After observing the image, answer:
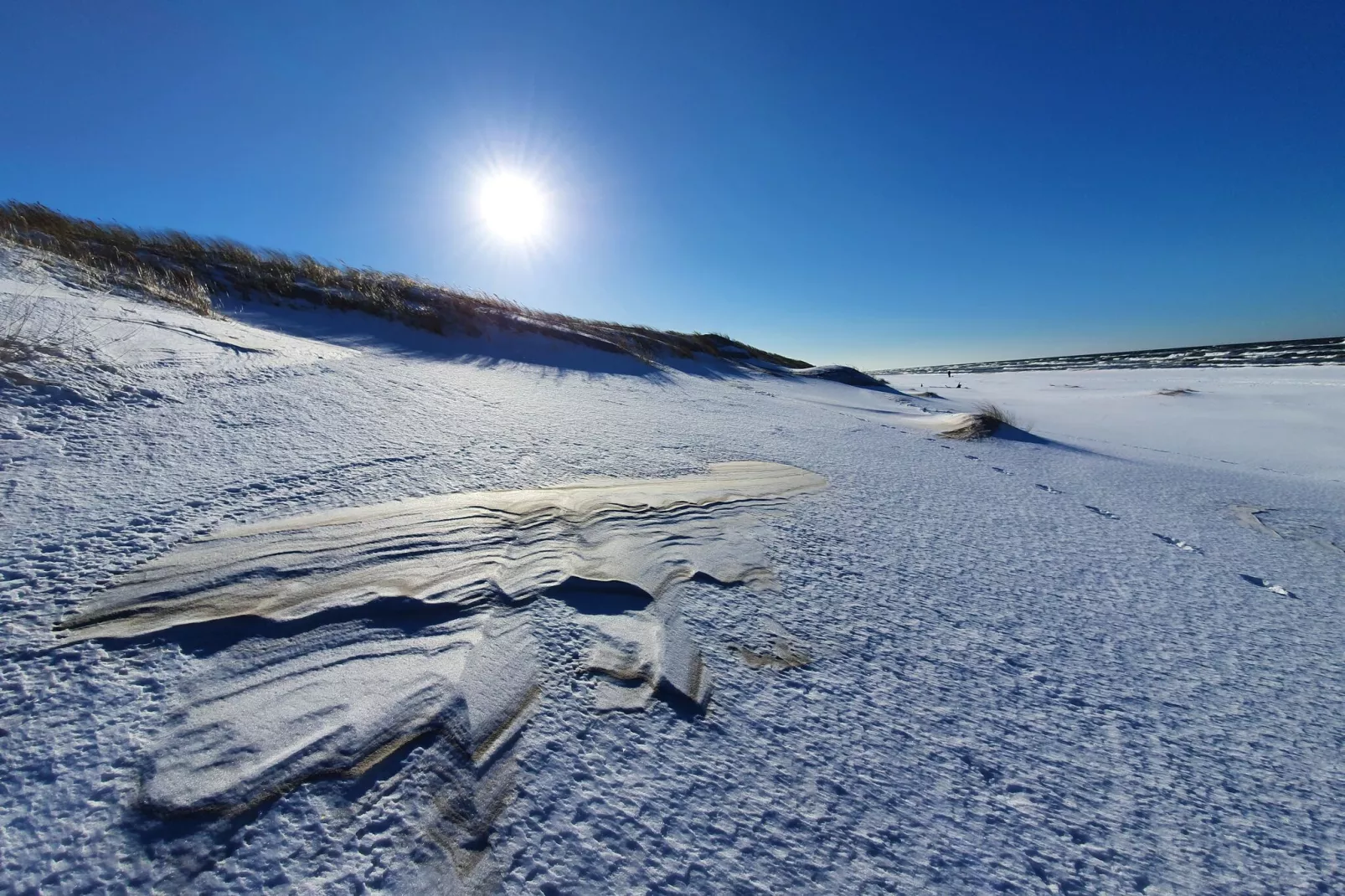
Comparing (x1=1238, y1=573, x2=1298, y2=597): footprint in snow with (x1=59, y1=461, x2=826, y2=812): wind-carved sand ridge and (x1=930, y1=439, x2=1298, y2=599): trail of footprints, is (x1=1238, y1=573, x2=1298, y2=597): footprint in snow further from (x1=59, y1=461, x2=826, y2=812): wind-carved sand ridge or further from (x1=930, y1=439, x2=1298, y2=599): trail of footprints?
(x1=59, y1=461, x2=826, y2=812): wind-carved sand ridge

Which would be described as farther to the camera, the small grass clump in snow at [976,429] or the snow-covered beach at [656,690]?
the small grass clump in snow at [976,429]

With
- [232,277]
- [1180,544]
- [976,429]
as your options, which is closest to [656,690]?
[1180,544]

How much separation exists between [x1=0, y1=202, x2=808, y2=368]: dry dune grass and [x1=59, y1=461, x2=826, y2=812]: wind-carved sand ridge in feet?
11.4

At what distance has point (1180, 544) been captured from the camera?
5.10ft

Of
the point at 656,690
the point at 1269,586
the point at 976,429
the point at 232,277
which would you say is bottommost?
the point at 656,690

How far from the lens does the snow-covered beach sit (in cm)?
52

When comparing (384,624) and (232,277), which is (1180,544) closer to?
(384,624)

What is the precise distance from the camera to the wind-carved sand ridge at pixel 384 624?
0.58m

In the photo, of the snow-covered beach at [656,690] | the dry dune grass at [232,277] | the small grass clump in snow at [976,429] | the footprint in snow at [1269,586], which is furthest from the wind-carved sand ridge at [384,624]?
the dry dune grass at [232,277]

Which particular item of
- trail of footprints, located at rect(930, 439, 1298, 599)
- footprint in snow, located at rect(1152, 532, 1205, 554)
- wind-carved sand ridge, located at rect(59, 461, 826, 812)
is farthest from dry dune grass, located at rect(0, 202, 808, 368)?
footprint in snow, located at rect(1152, 532, 1205, 554)

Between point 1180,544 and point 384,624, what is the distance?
83.3 inches

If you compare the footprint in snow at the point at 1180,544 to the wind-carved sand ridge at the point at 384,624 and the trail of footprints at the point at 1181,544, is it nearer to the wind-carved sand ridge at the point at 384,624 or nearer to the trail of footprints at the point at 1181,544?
the trail of footprints at the point at 1181,544

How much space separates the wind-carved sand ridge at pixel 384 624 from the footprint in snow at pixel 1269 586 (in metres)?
1.29

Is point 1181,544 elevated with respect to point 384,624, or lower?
elevated
